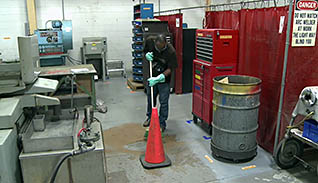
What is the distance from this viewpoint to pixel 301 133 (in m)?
2.93

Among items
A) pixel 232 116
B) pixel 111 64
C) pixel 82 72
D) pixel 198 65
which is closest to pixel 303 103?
pixel 232 116

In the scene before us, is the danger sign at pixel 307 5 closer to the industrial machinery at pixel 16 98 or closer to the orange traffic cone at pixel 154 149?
the orange traffic cone at pixel 154 149

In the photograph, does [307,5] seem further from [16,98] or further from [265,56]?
[16,98]

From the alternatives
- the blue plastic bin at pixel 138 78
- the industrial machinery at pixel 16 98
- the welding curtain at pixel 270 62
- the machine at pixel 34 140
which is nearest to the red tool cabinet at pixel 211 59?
the welding curtain at pixel 270 62

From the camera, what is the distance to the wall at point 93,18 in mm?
7527

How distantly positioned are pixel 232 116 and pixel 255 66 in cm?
86

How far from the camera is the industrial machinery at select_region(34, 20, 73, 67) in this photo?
267 inches

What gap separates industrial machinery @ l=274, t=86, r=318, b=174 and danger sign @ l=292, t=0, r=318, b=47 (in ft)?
1.79

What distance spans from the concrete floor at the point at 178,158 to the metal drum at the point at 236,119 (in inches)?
6.4

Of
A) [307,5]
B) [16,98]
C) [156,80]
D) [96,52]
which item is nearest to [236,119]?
[156,80]

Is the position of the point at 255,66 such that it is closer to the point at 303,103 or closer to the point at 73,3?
the point at 303,103

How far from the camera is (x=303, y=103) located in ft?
→ 9.37

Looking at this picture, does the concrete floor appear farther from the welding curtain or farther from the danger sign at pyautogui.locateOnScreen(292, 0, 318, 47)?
the danger sign at pyautogui.locateOnScreen(292, 0, 318, 47)

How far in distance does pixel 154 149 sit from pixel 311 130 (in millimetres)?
1644
